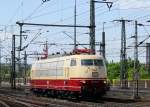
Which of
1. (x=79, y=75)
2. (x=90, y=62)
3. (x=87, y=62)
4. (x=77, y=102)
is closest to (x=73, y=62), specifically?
(x=87, y=62)

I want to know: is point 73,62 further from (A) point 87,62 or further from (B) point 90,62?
(B) point 90,62

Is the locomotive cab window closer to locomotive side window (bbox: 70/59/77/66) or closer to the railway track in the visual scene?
locomotive side window (bbox: 70/59/77/66)

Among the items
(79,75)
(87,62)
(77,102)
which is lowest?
(77,102)

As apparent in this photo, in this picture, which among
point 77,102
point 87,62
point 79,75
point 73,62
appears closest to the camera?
point 77,102

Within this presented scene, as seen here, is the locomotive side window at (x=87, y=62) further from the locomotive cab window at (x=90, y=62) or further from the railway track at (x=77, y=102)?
the railway track at (x=77, y=102)

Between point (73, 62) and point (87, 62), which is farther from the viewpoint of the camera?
point (73, 62)

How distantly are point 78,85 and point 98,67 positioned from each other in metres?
2.11

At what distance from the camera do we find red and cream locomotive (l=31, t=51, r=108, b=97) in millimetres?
37562

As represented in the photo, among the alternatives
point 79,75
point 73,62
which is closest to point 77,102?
point 79,75

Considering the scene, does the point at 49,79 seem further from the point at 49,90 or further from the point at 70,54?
the point at 70,54

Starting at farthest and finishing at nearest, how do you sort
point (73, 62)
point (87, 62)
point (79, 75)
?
point (73, 62) → point (87, 62) → point (79, 75)

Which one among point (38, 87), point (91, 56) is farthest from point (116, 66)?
point (91, 56)

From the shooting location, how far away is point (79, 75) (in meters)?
38.1

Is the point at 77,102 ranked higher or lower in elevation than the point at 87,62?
lower
